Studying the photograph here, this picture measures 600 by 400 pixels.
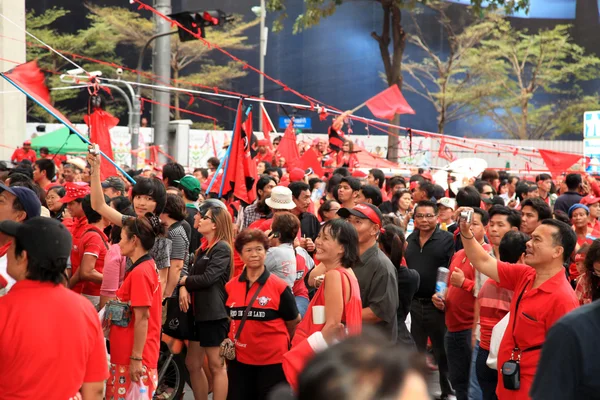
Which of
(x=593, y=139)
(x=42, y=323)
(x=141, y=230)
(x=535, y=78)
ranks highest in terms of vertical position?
(x=535, y=78)

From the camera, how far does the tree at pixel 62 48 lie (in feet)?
140

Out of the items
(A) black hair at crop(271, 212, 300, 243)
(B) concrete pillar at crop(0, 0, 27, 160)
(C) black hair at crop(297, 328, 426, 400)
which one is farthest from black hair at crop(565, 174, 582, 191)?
(B) concrete pillar at crop(0, 0, 27, 160)

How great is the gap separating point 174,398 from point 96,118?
14.2 feet

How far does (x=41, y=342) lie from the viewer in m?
3.40

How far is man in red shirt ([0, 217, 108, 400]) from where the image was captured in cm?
339

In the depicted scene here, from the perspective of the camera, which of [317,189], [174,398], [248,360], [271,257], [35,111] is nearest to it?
[248,360]

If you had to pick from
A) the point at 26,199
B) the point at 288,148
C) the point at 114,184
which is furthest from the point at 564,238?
the point at 288,148

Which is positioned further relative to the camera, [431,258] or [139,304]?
[431,258]

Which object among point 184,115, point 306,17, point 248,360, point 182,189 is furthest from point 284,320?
point 184,115

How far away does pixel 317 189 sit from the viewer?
11547 millimetres

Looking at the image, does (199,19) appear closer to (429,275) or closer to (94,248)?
(429,275)

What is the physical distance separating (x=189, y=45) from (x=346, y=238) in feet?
136

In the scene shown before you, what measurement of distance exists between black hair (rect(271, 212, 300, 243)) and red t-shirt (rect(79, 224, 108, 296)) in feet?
4.57

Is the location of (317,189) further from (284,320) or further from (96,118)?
(284,320)
